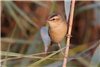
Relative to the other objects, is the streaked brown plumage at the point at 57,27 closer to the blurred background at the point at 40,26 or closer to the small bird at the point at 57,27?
the small bird at the point at 57,27

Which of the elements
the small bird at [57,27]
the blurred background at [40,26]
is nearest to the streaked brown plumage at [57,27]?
the small bird at [57,27]

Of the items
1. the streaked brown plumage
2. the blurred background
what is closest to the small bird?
the streaked brown plumage

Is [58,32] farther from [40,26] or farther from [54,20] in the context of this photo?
[40,26]

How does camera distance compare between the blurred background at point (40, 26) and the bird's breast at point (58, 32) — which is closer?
the bird's breast at point (58, 32)

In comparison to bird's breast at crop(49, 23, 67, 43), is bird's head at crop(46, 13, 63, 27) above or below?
above

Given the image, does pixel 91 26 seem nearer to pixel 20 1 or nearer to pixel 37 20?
pixel 37 20

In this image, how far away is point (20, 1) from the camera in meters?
2.06

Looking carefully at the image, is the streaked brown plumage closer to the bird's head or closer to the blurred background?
the bird's head

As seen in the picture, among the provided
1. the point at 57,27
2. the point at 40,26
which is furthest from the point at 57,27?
the point at 40,26

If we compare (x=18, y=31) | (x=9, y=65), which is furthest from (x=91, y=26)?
(x=9, y=65)

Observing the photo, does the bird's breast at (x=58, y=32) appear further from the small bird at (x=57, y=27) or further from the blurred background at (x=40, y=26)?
the blurred background at (x=40, y=26)

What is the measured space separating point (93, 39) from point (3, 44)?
134 centimetres

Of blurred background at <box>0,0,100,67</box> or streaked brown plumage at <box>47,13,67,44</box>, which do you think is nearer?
streaked brown plumage at <box>47,13,67,44</box>

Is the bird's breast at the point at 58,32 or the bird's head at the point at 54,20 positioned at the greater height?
the bird's head at the point at 54,20
